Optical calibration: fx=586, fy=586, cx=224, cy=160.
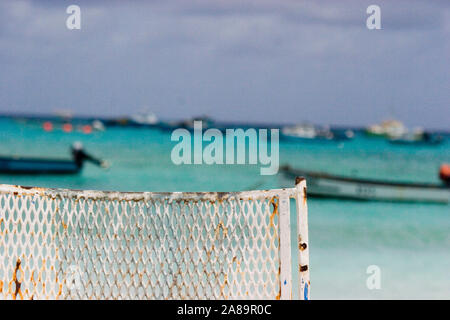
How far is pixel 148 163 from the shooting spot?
124ft

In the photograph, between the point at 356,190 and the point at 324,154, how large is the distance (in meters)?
32.6

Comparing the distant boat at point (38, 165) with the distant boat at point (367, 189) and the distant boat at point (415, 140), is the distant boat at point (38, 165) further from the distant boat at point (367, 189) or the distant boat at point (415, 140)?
the distant boat at point (415, 140)

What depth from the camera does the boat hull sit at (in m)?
21.0

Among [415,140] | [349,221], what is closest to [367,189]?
[349,221]

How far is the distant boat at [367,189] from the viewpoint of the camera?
68.8ft

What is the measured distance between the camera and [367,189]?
21.1 m

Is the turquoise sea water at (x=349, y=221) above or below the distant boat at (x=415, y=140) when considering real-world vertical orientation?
below

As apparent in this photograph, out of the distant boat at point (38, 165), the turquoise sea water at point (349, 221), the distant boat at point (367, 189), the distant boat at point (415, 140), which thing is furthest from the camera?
the distant boat at point (415, 140)

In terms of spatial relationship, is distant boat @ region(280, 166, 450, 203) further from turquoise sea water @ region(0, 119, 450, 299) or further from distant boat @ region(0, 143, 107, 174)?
distant boat @ region(0, 143, 107, 174)

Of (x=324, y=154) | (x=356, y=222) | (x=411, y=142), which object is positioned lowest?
(x=356, y=222)

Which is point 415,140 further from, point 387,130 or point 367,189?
point 367,189

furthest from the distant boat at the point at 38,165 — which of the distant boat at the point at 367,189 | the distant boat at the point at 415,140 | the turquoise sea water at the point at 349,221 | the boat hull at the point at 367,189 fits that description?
the distant boat at the point at 415,140
